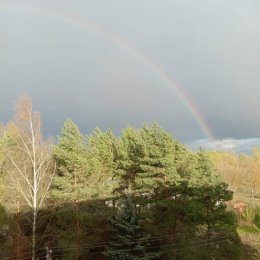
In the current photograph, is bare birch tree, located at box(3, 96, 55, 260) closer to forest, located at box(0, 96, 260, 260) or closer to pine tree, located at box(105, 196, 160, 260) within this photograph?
forest, located at box(0, 96, 260, 260)

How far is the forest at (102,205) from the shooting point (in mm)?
21734

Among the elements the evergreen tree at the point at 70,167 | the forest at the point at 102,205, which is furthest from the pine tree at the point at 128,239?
the evergreen tree at the point at 70,167

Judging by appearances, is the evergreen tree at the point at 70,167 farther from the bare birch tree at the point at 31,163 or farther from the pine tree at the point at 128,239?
the pine tree at the point at 128,239

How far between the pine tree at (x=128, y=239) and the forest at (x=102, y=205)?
0.05 metres

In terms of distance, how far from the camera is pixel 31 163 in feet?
73.9

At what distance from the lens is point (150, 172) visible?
2494 cm

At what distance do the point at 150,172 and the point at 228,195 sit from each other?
5.01m

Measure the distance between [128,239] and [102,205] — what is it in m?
5.21

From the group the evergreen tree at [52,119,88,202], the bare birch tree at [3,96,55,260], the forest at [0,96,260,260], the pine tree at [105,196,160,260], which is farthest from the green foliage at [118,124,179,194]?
the bare birch tree at [3,96,55,260]

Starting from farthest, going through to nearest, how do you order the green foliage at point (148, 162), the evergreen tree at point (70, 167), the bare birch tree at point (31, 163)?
the green foliage at point (148, 162)
the evergreen tree at point (70, 167)
the bare birch tree at point (31, 163)

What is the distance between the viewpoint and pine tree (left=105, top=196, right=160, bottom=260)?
21.5 meters

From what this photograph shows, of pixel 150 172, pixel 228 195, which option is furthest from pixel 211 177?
pixel 150 172

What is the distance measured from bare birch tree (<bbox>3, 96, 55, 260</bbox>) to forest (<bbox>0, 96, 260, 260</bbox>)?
6 centimetres

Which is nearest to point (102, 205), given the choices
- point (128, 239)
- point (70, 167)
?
point (70, 167)
